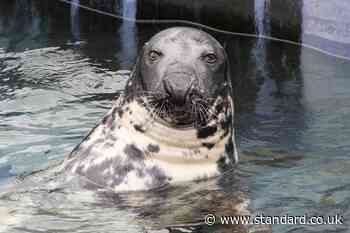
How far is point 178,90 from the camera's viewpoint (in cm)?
623

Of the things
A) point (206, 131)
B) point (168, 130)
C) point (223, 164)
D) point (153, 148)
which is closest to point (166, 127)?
point (168, 130)

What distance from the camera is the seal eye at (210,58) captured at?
261 inches

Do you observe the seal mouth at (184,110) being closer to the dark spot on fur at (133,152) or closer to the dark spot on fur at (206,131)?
the dark spot on fur at (206,131)

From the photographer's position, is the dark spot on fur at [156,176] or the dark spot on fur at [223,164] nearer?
the dark spot on fur at [156,176]

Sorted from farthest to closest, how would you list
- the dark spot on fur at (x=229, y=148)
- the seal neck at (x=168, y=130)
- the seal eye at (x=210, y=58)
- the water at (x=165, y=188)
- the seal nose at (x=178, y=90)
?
the dark spot on fur at (x=229, y=148), the seal eye at (x=210, y=58), the seal neck at (x=168, y=130), the seal nose at (x=178, y=90), the water at (x=165, y=188)

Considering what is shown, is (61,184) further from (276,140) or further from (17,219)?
(276,140)

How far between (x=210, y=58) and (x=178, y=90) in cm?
53

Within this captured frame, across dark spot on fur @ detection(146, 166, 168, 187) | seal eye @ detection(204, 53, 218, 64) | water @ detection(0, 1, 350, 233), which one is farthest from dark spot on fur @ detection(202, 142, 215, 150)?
seal eye @ detection(204, 53, 218, 64)

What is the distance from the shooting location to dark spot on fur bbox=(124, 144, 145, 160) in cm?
652

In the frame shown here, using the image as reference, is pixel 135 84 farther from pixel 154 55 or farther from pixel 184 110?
pixel 184 110

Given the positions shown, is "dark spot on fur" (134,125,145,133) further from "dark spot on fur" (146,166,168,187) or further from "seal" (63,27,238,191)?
"dark spot on fur" (146,166,168,187)

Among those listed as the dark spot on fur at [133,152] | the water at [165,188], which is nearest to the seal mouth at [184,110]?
the dark spot on fur at [133,152]

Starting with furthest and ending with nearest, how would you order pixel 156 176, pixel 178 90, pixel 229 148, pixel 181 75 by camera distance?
pixel 229 148 < pixel 156 176 < pixel 181 75 < pixel 178 90

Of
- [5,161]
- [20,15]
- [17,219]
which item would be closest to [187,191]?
[17,219]
